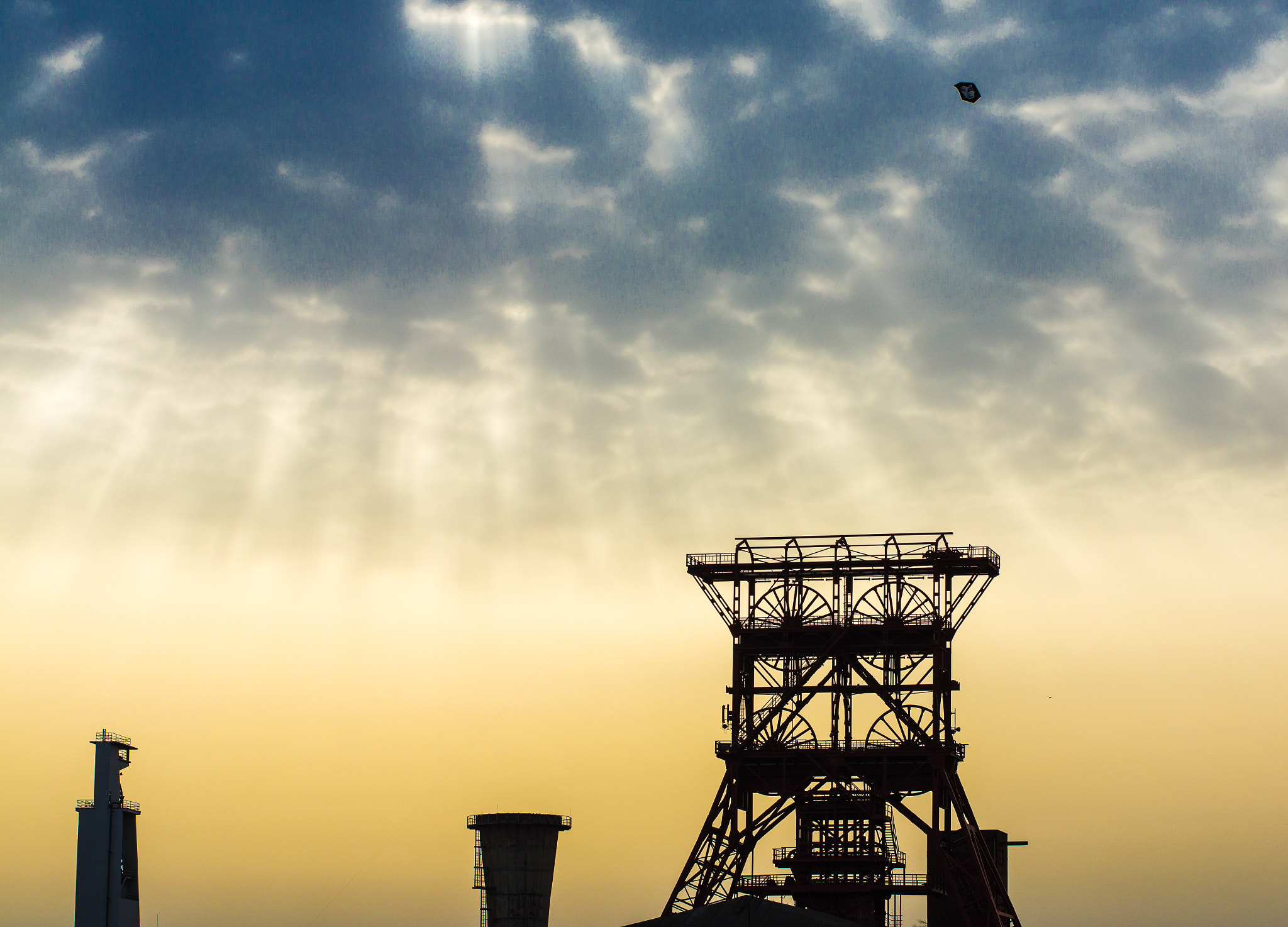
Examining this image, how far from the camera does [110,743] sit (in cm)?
11650

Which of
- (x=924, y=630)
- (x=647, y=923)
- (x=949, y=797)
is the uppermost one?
(x=924, y=630)

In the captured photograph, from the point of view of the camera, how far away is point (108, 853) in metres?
114

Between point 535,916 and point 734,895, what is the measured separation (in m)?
12.1

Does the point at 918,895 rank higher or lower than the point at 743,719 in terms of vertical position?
lower

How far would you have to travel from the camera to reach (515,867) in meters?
120

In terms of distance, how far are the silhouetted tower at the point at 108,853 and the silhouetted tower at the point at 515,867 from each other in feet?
67.0

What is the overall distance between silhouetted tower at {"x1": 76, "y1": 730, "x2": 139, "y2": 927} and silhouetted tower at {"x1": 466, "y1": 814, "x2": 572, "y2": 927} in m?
20.4

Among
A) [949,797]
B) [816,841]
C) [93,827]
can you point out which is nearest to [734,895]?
[816,841]

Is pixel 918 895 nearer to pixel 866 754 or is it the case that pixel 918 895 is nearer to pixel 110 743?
pixel 866 754

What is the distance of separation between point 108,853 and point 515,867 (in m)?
23.9

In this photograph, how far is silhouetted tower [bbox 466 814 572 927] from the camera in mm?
119500

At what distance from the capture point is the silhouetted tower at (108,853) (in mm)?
114000

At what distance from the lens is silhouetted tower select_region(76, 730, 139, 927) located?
374 feet

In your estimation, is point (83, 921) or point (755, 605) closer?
point (83, 921)
